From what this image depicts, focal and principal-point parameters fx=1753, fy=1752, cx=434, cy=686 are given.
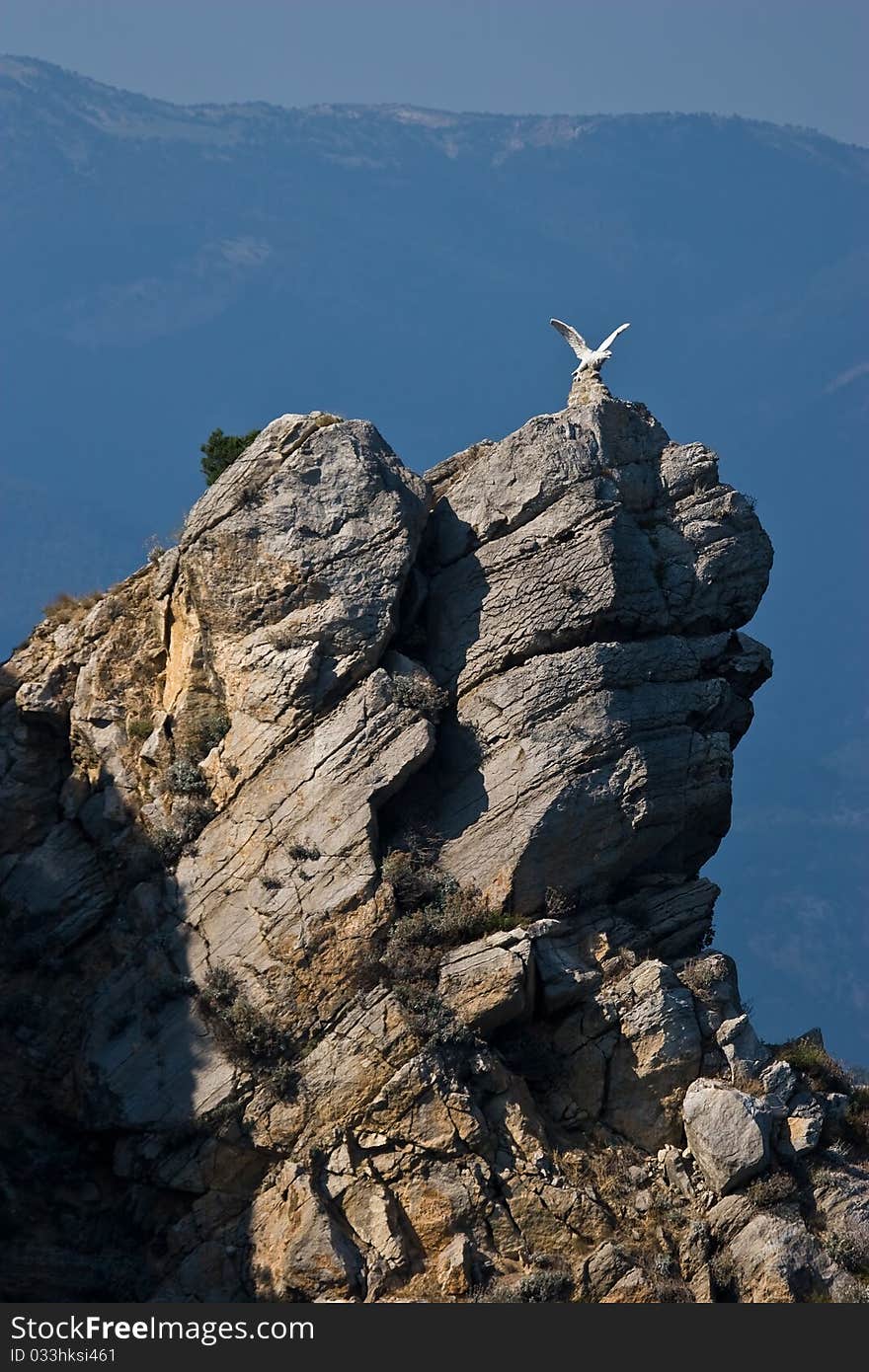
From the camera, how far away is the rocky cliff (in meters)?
37.9

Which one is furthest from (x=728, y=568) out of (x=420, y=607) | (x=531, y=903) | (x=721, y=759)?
(x=531, y=903)

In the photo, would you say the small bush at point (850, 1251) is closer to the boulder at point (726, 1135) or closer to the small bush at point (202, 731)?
the boulder at point (726, 1135)

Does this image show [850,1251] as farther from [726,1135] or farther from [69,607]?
[69,607]

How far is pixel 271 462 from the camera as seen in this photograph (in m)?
45.8

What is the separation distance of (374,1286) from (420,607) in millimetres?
17179

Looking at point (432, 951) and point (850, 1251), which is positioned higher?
point (432, 951)

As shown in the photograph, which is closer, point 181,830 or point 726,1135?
point 726,1135

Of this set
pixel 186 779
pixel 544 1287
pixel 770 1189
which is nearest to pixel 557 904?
pixel 770 1189

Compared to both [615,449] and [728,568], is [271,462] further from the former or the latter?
[728,568]

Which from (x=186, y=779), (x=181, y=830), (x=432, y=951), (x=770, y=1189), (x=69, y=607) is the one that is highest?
(x=69, y=607)

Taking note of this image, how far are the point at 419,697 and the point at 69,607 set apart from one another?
12854mm

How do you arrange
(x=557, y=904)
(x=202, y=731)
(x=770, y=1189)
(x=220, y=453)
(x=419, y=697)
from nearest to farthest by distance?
(x=770, y=1189) → (x=557, y=904) → (x=419, y=697) → (x=202, y=731) → (x=220, y=453)

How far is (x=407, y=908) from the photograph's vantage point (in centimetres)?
4103

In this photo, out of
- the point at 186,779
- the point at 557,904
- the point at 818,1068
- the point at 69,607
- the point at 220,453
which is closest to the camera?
the point at 557,904
